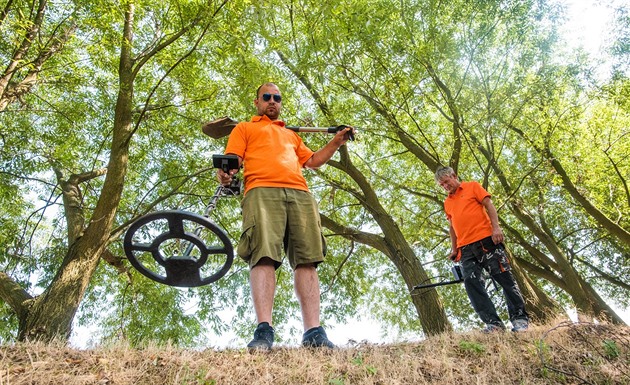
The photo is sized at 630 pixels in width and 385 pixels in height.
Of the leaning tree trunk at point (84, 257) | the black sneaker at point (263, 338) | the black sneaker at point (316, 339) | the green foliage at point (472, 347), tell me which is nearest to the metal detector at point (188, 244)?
the black sneaker at point (263, 338)

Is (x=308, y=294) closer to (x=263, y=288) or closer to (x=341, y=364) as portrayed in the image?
(x=263, y=288)

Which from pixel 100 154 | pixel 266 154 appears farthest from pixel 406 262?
pixel 100 154

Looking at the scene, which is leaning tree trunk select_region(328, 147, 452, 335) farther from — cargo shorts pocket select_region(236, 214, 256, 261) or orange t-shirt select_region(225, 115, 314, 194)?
cargo shorts pocket select_region(236, 214, 256, 261)

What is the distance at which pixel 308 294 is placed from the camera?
313 cm

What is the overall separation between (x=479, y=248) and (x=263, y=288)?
231 cm

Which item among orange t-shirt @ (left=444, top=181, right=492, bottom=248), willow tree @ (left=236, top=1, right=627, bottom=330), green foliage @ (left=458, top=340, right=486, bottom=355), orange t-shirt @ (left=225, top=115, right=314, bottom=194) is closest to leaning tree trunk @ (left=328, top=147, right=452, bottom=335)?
willow tree @ (left=236, top=1, right=627, bottom=330)

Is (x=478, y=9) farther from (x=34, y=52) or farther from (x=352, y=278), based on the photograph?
(x=34, y=52)

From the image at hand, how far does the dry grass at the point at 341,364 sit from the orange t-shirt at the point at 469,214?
4.69 feet

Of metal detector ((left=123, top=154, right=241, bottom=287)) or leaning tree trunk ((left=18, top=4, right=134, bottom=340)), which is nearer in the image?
metal detector ((left=123, top=154, right=241, bottom=287))

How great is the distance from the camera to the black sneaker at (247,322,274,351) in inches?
111

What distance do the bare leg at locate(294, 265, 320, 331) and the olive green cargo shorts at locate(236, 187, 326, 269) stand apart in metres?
0.06

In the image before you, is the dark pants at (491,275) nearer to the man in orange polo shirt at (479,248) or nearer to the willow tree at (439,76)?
the man in orange polo shirt at (479,248)

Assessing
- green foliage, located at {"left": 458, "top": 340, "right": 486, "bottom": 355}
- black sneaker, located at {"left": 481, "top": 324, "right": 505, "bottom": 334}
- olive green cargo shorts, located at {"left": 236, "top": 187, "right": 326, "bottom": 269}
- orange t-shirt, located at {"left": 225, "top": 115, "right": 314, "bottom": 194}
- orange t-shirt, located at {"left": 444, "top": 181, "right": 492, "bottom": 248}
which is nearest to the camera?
green foliage, located at {"left": 458, "top": 340, "right": 486, "bottom": 355}

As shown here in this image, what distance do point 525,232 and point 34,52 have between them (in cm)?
1031
